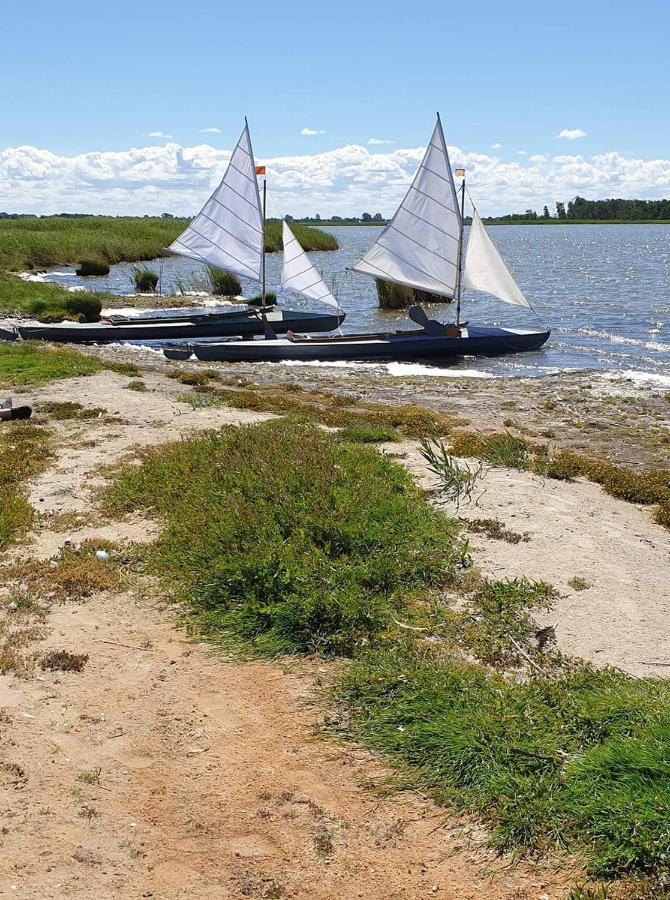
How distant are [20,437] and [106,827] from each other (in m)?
10.4

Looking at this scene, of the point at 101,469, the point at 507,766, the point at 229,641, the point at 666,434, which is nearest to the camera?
the point at 507,766

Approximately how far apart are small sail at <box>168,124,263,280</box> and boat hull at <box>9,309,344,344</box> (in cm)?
Answer: 251

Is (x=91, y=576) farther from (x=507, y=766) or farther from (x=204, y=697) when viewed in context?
(x=507, y=766)

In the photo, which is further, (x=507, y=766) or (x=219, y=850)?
(x=507, y=766)

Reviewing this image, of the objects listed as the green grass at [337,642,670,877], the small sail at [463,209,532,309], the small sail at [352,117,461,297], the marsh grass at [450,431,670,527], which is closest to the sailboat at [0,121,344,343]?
the small sail at [352,117,461,297]

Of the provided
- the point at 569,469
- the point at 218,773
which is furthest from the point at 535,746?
the point at 569,469

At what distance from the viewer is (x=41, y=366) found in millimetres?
21812

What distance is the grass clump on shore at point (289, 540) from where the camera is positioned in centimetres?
784

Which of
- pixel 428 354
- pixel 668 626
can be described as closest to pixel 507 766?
pixel 668 626

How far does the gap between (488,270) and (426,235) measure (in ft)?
8.41

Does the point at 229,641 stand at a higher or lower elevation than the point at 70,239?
lower

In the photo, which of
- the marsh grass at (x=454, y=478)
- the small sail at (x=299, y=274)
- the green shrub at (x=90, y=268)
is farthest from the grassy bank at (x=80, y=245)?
the marsh grass at (x=454, y=478)

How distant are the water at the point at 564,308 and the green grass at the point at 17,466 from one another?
17104 millimetres

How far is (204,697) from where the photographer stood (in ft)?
22.5
